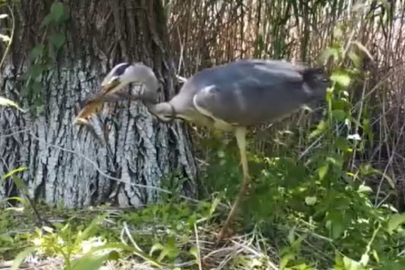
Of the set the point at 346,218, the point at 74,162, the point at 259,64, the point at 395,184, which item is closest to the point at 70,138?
the point at 74,162

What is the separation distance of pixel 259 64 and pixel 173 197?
2.07 ft

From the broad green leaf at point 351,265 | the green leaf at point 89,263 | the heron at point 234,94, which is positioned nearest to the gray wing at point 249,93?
the heron at point 234,94

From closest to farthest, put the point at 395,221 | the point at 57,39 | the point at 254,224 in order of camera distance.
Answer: the point at 395,221, the point at 254,224, the point at 57,39

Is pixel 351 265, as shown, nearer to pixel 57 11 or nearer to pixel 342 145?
pixel 342 145

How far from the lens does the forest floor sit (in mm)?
2680

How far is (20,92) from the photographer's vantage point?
10.7 feet

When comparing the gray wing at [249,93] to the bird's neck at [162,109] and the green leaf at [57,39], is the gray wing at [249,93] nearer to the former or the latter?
the bird's neck at [162,109]

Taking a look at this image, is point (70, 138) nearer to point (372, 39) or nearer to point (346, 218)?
point (346, 218)

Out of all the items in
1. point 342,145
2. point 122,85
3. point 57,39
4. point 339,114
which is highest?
point 57,39

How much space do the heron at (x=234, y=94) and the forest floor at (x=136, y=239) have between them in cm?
10

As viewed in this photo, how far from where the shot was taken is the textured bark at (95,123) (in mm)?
3174

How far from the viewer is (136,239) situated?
9.36 ft

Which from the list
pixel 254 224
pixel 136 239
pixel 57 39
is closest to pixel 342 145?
pixel 254 224

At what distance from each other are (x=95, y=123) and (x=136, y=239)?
55cm
